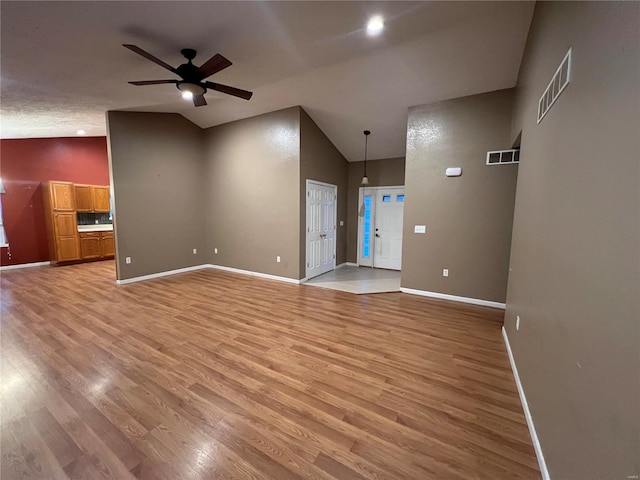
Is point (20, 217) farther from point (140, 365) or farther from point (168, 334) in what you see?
point (140, 365)

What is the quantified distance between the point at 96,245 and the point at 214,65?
22.3ft

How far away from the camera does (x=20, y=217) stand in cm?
608

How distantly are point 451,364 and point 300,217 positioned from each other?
11.1ft

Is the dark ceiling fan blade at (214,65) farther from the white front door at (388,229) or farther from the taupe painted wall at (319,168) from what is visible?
the white front door at (388,229)

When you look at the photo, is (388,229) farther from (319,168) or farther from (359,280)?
(319,168)

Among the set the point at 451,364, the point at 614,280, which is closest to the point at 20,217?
the point at 451,364

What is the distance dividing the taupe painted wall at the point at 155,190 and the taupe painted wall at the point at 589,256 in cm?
613

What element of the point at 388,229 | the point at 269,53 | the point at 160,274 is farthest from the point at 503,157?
the point at 160,274

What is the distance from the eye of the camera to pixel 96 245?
6.93 m

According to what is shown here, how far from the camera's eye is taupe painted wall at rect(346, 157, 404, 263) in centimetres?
625

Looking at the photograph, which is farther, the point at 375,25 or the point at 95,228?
the point at 95,228

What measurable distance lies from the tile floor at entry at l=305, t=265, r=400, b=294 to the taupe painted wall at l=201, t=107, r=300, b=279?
2.44 ft

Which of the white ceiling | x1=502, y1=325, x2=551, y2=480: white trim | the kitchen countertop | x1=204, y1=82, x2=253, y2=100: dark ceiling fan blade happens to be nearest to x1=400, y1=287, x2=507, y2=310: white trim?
x1=502, y1=325, x2=551, y2=480: white trim

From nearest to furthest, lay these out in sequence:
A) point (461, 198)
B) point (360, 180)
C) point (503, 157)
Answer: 1. point (503, 157)
2. point (461, 198)
3. point (360, 180)
